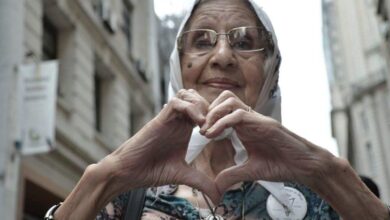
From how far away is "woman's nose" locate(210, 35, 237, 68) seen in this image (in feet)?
5.61

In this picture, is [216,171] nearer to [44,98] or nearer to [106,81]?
[44,98]

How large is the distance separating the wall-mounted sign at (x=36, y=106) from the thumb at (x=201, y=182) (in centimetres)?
675

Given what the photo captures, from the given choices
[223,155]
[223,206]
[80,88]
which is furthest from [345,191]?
[80,88]

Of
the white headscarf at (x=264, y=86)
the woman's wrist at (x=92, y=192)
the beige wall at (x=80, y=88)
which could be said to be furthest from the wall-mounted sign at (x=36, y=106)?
the woman's wrist at (x=92, y=192)

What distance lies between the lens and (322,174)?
134 centimetres

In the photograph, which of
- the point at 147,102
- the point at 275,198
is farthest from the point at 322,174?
the point at 147,102

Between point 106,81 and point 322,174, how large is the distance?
11684 mm

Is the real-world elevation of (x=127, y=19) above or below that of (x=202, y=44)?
below

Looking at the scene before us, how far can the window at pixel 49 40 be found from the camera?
1048cm

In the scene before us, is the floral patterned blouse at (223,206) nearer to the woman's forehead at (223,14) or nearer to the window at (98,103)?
the woman's forehead at (223,14)

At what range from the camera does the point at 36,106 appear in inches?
321

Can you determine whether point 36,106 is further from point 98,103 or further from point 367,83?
point 367,83

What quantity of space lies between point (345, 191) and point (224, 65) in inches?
21.5

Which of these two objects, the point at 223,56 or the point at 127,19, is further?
the point at 127,19
